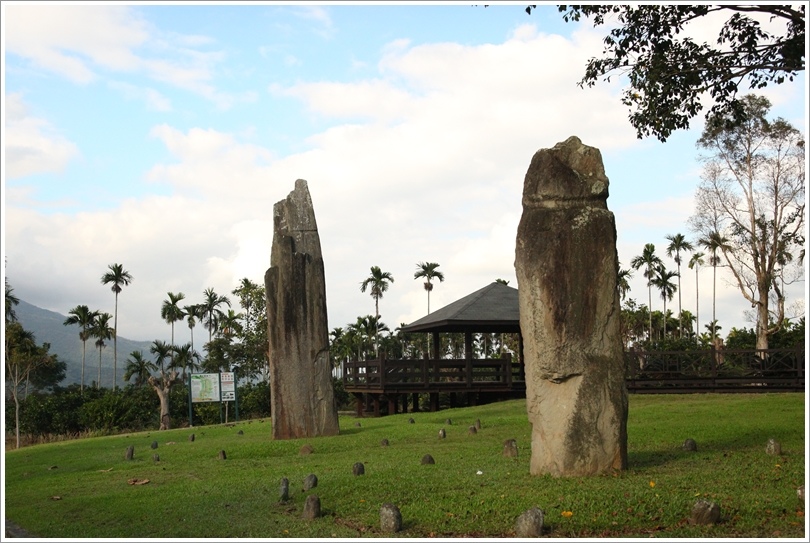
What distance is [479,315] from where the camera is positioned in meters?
30.4

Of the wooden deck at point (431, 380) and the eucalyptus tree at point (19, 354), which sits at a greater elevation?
the eucalyptus tree at point (19, 354)

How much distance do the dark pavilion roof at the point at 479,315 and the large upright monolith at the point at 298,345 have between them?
409 inches


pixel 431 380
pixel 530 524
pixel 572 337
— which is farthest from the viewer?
pixel 431 380

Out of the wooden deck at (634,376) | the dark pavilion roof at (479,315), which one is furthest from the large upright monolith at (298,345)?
the wooden deck at (634,376)

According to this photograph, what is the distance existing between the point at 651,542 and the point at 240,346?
4428 cm

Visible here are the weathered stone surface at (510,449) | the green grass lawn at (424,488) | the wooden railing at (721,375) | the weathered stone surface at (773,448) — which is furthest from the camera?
the wooden railing at (721,375)

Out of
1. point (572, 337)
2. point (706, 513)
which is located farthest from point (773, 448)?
point (706, 513)

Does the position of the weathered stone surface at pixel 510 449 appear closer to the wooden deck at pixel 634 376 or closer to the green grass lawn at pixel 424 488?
the green grass lawn at pixel 424 488

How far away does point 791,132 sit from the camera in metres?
40.8

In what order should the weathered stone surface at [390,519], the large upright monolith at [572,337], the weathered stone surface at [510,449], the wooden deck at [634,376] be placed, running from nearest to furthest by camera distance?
the weathered stone surface at [390,519], the large upright monolith at [572,337], the weathered stone surface at [510,449], the wooden deck at [634,376]

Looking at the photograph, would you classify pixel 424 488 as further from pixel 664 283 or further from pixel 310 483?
pixel 664 283

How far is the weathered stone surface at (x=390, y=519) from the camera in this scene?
8.77 m

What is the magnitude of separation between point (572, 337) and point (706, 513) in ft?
10.1

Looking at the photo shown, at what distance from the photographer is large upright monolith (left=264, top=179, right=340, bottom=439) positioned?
63.6 feet
